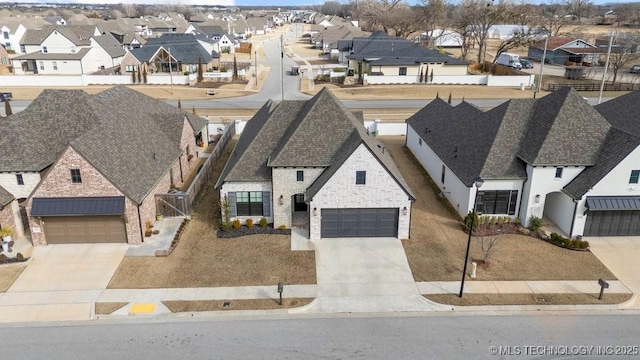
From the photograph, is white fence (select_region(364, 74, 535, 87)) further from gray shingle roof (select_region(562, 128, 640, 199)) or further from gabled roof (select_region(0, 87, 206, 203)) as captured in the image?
gray shingle roof (select_region(562, 128, 640, 199))

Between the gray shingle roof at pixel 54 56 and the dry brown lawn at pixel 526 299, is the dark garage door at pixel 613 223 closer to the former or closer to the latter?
the dry brown lawn at pixel 526 299

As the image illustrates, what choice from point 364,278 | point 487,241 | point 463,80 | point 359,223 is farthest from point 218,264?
point 463,80

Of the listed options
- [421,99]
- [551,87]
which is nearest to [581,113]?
[421,99]

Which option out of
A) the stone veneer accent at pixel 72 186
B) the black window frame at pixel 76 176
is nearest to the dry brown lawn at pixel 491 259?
the stone veneer accent at pixel 72 186

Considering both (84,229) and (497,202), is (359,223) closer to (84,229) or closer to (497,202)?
(497,202)

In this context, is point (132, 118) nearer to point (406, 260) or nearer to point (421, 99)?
point (406, 260)

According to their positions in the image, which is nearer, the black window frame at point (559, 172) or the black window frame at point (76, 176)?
the black window frame at point (76, 176)
